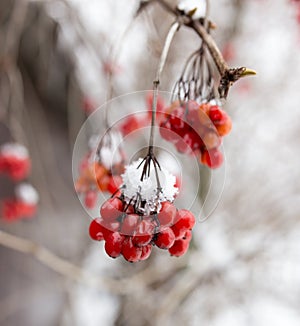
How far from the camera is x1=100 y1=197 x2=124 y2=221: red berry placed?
0.48m

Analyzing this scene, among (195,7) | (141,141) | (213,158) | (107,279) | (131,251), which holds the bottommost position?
(131,251)

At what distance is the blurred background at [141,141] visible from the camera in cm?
167

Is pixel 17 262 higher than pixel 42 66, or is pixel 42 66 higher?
pixel 42 66

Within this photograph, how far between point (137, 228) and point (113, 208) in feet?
0.13

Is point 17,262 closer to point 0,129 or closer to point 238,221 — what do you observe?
point 0,129

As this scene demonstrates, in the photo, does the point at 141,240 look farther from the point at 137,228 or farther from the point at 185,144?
the point at 185,144

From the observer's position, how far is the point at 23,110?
1.92m

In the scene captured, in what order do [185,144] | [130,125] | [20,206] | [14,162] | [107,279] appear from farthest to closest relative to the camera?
[107,279] < [20,206] < [14,162] < [130,125] < [185,144]

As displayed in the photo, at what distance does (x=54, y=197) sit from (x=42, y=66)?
671mm

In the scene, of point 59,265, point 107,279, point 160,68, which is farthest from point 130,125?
point 107,279

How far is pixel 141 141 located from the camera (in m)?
1.46

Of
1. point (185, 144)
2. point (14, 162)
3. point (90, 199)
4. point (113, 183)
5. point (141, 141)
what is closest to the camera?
point (185, 144)

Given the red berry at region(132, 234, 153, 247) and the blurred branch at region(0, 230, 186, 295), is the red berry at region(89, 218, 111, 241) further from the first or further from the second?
the blurred branch at region(0, 230, 186, 295)

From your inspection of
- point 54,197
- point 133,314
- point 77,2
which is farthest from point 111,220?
point 54,197
